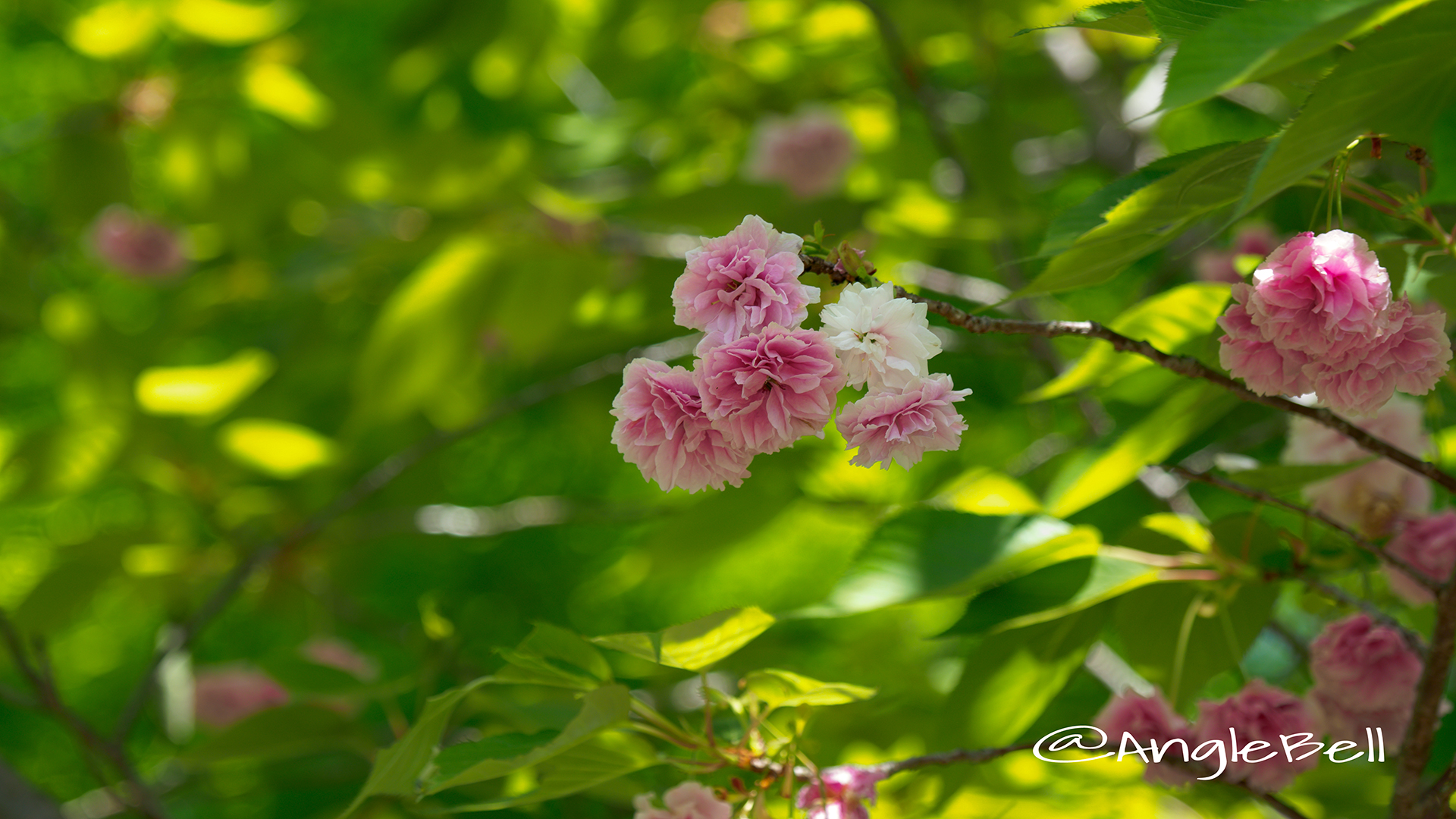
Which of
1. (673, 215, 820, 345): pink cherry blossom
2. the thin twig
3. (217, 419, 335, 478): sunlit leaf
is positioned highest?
(673, 215, 820, 345): pink cherry blossom

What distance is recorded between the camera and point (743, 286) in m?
0.25

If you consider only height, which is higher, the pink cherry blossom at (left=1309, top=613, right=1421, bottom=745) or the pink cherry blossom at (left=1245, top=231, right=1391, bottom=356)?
the pink cherry blossom at (left=1245, top=231, right=1391, bottom=356)

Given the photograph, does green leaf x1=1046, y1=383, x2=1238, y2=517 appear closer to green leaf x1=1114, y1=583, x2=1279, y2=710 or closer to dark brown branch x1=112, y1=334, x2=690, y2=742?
green leaf x1=1114, y1=583, x2=1279, y2=710

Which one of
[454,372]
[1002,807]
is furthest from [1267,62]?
[454,372]

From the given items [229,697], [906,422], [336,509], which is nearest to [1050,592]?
[906,422]

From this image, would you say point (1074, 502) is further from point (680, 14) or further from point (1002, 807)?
point (680, 14)

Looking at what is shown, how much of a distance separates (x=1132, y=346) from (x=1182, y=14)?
80 millimetres

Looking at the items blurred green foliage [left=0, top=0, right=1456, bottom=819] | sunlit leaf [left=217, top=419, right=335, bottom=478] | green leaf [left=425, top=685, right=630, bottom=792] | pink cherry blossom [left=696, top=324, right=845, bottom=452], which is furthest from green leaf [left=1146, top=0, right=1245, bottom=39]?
sunlit leaf [left=217, top=419, right=335, bottom=478]

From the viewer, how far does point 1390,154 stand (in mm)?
624

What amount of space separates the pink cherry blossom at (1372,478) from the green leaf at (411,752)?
34cm

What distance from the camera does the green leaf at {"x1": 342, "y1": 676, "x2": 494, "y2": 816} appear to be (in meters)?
0.30

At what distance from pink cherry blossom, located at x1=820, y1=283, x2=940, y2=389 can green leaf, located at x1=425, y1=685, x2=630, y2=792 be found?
0.38ft

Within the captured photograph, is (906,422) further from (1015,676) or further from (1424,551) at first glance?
(1424,551)

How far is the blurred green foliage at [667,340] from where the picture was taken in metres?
0.32
